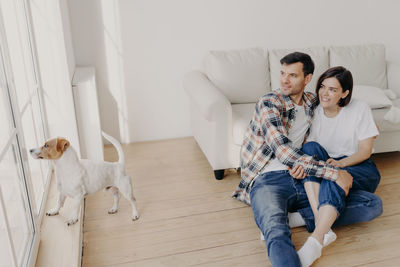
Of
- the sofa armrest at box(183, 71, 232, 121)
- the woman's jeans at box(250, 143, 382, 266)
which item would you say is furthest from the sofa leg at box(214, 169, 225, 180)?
the woman's jeans at box(250, 143, 382, 266)

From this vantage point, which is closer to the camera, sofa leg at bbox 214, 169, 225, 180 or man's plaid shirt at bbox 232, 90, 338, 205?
man's plaid shirt at bbox 232, 90, 338, 205

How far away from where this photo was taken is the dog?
1.84m

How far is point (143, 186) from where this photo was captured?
8.42 ft

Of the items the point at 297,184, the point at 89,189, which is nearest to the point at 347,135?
the point at 297,184

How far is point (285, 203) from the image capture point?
197 cm

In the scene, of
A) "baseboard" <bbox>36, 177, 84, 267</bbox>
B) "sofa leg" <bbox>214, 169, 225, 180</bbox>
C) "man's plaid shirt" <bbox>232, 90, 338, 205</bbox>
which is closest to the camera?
"baseboard" <bbox>36, 177, 84, 267</bbox>

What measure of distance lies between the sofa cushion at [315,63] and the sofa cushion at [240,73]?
0.05 meters

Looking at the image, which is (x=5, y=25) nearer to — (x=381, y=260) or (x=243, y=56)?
(x=243, y=56)

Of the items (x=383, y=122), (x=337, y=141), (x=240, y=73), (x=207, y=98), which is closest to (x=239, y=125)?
(x=207, y=98)

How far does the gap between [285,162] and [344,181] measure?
0.31 meters

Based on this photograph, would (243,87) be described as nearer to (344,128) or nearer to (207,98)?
(207,98)

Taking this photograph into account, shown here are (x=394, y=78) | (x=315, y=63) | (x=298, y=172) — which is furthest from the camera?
(x=394, y=78)

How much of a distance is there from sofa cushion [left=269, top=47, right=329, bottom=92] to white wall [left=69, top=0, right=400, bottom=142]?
0.43 m

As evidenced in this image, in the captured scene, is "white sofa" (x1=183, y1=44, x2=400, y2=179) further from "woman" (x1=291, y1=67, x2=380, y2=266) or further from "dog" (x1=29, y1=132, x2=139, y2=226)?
"dog" (x1=29, y1=132, x2=139, y2=226)
